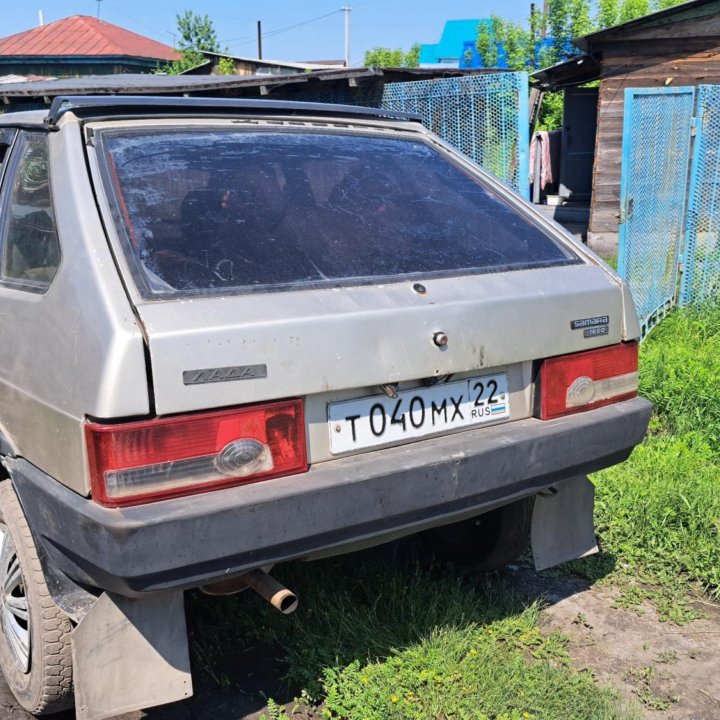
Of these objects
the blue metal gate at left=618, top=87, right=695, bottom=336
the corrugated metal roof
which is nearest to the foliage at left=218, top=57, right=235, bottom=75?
the corrugated metal roof

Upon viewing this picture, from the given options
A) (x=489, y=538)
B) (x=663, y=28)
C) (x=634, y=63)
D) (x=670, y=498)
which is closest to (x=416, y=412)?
(x=489, y=538)

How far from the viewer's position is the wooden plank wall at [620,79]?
39.8ft

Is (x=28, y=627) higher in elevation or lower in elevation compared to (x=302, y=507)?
lower

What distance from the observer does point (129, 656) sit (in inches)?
97.7

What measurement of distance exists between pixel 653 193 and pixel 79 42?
33.9 meters

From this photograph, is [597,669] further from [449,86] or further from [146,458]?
[449,86]

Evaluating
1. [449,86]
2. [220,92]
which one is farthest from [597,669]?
[220,92]

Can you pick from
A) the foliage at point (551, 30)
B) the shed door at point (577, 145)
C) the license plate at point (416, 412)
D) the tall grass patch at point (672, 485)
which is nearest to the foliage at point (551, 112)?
the foliage at point (551, 30)

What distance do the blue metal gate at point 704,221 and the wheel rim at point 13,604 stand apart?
6.06 m

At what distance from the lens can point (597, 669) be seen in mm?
3113

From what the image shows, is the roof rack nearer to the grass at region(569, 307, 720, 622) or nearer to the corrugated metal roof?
the grass at region(569, 307, 720, 622)

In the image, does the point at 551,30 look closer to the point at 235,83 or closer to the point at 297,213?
the point at 235,83

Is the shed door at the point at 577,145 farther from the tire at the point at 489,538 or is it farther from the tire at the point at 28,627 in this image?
the tire at the point at 28,627

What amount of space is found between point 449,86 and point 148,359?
666 centimetres
